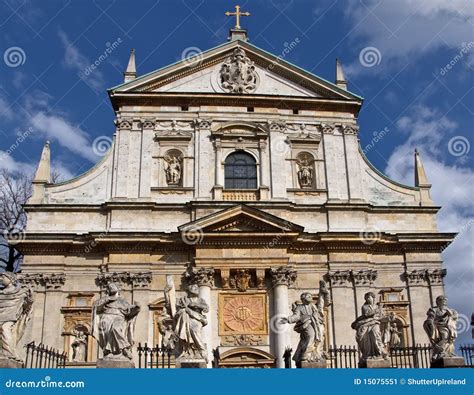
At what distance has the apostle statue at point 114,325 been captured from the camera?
12062 millimetres

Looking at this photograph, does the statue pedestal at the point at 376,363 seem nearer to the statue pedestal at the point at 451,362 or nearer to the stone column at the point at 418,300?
the statue pedestal at the point at 451,362

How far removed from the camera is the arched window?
23.6m

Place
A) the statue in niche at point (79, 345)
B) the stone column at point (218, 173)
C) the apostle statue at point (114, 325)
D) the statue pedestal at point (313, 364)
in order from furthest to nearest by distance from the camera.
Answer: the stone column at point (218, 173)
the statue in niche at point (79, 345)
the statue pedestal at point (313, 364)
the apostle statue at point (114, 325)

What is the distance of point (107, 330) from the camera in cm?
1213

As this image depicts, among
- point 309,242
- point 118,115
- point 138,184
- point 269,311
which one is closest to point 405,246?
point 309,242

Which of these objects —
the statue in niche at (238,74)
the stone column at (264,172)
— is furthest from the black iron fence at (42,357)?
the statue in niche at (238,74)

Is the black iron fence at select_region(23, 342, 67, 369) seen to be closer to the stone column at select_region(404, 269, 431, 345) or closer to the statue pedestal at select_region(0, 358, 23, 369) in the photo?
the statue pedestal at select_region(0, 358, 23, 369)

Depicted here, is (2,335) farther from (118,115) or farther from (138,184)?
(118,115)

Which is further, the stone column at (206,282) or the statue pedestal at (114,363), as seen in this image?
the stone column at (206,282)

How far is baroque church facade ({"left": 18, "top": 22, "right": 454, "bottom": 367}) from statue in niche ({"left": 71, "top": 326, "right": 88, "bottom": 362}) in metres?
0.05

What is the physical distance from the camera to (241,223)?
21.7m

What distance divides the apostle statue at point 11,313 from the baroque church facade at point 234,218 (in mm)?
8231

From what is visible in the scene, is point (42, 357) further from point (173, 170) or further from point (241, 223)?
point (173, 170)

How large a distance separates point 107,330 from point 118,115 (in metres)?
13.7
